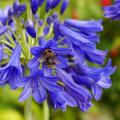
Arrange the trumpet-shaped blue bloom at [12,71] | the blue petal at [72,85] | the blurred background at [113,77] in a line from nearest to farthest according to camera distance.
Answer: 1. the trumpet-shaped blue bloom at [12,71]
2. the blue petal at [72,85]
3. the blurred background at [113,77]

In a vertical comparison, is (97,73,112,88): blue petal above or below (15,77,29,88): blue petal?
below

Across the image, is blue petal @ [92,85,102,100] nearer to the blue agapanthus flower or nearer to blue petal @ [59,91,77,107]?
blue petal @ [59,91,77,107]

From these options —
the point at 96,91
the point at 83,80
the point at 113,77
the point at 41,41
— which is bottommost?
the point at 113,77

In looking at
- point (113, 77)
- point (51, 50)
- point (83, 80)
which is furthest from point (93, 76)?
point (113, 77)

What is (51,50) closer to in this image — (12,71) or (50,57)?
(50,57)

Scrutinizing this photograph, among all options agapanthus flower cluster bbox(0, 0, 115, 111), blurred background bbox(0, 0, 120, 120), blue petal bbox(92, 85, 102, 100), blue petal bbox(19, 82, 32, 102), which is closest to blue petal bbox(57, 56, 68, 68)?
agapanthus flower cluster bbox(0, 0, 115, 111)

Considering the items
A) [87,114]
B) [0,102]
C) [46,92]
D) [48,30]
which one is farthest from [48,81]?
[87,114]

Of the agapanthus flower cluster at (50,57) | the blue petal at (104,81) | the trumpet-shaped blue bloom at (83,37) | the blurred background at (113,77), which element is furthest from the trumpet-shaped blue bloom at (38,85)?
the blurred background at (113,77)

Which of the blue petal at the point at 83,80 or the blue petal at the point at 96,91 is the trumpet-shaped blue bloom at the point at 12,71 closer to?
the blue petal at the point at 83,80
